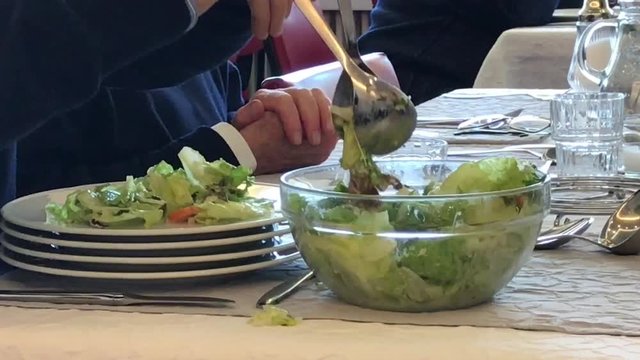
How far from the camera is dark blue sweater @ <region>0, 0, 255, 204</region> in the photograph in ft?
2.41

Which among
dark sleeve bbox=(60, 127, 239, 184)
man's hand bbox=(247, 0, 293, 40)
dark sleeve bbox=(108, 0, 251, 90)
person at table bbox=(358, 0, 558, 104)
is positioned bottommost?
person at table bbox=(358, 0, 558, 104)

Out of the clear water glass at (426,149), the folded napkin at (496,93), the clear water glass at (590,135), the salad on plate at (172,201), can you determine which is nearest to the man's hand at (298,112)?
the clear water glass at (426,149)

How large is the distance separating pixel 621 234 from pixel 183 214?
302mm

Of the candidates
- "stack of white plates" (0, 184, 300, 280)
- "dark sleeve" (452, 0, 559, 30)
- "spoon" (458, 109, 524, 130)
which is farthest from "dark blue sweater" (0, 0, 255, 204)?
"dark sleeve" (452, 0, 559, 30)

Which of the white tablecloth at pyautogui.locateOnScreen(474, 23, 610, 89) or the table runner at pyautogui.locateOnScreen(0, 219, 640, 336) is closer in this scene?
the table runner at pyautogui.locateOnScreen(0, 219, 640, 336)

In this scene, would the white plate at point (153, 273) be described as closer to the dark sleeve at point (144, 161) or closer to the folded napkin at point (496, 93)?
the dark sleeve at point (144, 161)

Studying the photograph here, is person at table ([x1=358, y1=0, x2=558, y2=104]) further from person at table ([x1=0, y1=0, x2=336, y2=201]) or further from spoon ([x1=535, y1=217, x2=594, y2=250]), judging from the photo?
spoon ([x1=535, y1=217, x2=594, y2=250])

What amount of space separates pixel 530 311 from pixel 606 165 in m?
0.48

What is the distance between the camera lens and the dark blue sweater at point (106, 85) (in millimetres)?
735

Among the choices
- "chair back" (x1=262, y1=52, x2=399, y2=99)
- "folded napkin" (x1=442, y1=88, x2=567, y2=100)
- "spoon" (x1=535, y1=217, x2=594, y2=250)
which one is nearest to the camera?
"spoon" (x1=535, y1=217, x2=594, y2=250)

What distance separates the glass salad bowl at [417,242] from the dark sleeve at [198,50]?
541 mm

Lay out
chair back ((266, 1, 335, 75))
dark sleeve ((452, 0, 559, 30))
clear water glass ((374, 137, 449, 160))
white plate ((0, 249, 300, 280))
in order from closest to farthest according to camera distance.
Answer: white plate ((0, 249, 300, 280)) < clear water glass ((374, 137, 449, 160)) < chair back ((266, 1, 335, 75)) < dark sleeve ((452, 0, 559, 30))

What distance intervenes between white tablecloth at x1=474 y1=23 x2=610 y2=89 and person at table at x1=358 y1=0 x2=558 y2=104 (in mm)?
724

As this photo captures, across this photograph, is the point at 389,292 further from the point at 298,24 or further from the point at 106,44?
the point at 298,24
